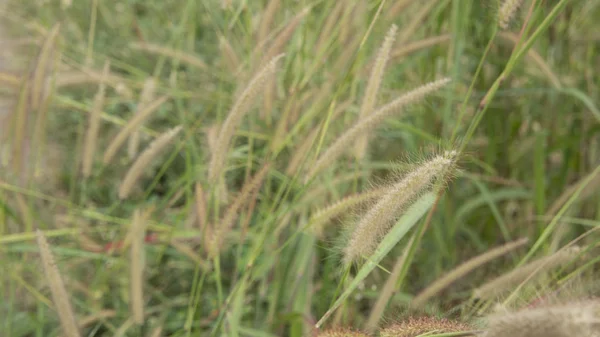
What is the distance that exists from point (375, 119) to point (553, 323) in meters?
0.54

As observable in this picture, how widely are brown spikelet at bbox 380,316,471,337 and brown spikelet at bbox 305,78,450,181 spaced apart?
1.15ft

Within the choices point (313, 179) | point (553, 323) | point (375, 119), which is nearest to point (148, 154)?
point (313, 179)

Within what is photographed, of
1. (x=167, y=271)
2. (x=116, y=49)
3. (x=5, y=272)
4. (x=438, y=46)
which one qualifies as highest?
(x=438, y=46)

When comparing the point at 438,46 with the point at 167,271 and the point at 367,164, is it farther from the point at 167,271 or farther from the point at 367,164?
the point at 167,271

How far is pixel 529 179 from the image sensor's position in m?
2.01

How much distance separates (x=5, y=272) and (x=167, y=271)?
0.48m

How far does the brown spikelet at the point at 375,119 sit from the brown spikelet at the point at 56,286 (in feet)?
1.45

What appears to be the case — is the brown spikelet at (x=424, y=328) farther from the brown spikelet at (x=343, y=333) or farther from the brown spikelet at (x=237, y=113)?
the brown spikelet at (x=237, y=113)

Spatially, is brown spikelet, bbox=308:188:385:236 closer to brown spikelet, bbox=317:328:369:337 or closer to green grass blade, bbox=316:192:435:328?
green grass blade, bbox=316:192:435:328

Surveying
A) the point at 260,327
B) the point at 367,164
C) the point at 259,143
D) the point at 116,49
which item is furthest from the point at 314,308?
the point at 116,49

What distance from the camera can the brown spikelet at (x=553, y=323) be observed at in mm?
557

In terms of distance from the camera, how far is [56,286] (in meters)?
1.10

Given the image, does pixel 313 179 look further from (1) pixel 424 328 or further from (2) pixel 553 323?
(2) pixel 553 323

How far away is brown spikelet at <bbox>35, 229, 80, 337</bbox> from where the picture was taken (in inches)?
42.4
